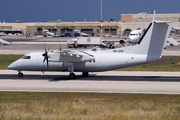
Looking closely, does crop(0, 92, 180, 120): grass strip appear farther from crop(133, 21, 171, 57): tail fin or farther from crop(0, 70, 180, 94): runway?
crop(133, 21, 171, 57): tail fin

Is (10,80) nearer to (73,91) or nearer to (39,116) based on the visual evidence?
(73,91)

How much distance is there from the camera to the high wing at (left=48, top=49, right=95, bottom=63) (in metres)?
28.4

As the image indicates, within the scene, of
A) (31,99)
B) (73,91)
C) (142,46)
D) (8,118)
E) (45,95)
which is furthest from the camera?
(142,46)

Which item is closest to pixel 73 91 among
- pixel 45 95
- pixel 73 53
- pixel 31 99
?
pixel 45 95

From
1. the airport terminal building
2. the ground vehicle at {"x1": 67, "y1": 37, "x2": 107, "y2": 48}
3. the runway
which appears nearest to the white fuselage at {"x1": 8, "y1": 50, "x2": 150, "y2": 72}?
the runway

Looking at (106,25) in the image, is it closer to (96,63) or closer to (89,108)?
(96,63)

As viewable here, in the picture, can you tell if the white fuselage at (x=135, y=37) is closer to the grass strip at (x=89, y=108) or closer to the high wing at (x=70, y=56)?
the high wing at (x=70, y=56)

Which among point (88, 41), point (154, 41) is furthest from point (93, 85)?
point (88, 41)

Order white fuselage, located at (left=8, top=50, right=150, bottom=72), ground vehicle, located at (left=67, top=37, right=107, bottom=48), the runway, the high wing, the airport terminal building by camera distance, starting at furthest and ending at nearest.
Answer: the airport terminal building, ground vehicle, located at (left=67, top=37, right=107, bottom=48), the high wing, white fuselage, located at (left=8, top=50, right=150, bottom=72), the runway

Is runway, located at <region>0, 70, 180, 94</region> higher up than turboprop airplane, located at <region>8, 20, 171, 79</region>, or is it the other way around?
turboprop airplane, located at <region>8, 20, 171, 79</region>

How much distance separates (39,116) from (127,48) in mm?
17254

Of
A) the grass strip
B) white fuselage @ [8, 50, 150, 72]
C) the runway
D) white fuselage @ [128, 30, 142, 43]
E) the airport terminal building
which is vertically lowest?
the runway

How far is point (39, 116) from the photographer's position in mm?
13148

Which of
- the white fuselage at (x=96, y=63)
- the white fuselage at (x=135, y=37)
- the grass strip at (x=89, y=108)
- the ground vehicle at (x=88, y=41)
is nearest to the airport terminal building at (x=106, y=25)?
the white fuselage at (x=135, y=37)
